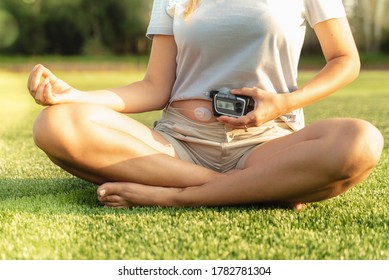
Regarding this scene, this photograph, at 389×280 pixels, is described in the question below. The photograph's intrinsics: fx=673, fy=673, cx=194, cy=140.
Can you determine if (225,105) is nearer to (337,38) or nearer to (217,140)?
(217,140)

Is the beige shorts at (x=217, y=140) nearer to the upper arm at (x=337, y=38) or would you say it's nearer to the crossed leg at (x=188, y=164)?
the crossed leg at (x=188, y=164)

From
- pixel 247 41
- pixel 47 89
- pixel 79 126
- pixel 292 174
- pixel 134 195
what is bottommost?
A: pixel 134 195

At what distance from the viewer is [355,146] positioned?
2211 mm

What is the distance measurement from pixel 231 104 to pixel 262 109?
0.51 feet

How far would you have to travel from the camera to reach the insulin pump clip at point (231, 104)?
2.46 meters

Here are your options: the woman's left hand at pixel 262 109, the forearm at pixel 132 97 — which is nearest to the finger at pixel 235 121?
the woman's left hand at pixel 262 109

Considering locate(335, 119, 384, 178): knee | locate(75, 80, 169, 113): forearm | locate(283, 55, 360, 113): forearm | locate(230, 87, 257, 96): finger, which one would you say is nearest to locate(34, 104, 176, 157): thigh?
locate(75, 80, 169, 113): forearm

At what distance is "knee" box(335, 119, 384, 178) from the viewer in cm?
221

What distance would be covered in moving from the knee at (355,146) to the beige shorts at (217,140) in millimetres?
395

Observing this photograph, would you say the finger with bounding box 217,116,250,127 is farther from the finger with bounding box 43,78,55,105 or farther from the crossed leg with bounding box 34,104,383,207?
the finger with bounding box 43,78,55,105

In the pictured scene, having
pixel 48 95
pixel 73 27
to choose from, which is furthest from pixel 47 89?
pixel 73 27
